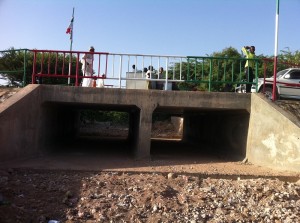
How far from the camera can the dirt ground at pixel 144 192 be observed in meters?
6.27

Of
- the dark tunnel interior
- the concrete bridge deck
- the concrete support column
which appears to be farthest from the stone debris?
the dark tunnel interior

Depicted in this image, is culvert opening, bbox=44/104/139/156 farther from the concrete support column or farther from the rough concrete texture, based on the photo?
the rough concrete texture

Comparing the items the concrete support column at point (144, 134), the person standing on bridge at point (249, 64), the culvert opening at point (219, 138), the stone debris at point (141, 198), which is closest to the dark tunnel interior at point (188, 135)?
the culvert opening at point (219, 138)

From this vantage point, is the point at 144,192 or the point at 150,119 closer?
the point at 144,192

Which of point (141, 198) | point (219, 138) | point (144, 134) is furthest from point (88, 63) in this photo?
point (141, 198)

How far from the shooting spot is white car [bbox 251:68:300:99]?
40.3ft

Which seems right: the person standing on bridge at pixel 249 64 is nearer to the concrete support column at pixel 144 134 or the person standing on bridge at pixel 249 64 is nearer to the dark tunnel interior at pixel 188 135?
the dark tunnel interior at pixel 188 135

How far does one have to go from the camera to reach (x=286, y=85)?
12383mm

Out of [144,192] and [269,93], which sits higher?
[269,93]

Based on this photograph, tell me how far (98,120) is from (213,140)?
22223 millimetres

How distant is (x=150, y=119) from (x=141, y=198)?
12.7 ft

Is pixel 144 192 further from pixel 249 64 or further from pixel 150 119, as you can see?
pixel 249 64

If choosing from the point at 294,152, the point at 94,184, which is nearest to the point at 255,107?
the point at 294,152

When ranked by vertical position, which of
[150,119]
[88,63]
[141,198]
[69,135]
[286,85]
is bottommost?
[141,198]
